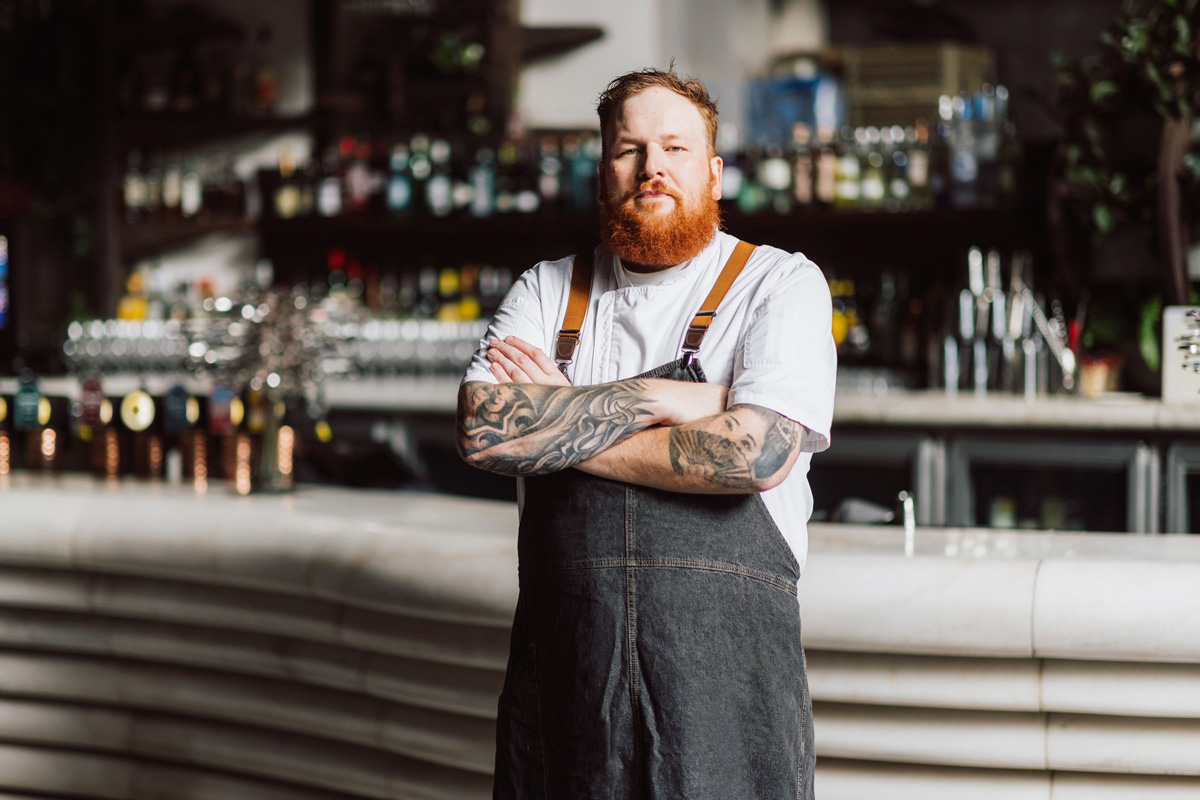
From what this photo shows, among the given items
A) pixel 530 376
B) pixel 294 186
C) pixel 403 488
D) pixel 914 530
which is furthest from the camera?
pixel 294 186

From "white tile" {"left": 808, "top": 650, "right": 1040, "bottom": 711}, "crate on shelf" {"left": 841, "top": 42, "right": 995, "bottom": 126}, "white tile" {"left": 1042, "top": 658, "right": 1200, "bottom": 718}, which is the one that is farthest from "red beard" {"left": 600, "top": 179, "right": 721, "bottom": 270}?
"crate on shelf" {"left": 841, "top": 42, "right": 995, "bottom": 126}

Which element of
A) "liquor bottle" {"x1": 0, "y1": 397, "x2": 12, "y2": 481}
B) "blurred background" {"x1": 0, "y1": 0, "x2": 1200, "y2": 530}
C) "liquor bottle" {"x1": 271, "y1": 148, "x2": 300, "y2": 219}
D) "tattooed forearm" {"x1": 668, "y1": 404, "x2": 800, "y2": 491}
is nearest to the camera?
"tattooed forearm" {"x1": 668, "y1": 404, "x2": 800, "y2": 491}

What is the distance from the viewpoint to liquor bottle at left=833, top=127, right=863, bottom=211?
4359 mm

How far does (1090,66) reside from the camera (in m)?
3.53

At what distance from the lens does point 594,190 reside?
4.61 m

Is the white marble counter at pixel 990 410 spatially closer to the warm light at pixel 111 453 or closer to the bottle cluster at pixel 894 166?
the warm light at pixel 111 453

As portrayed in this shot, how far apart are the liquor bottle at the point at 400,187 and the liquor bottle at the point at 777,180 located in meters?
1.47

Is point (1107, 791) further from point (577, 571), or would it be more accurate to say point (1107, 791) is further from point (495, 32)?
point (495, 32)

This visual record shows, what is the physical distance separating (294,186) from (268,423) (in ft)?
8.96

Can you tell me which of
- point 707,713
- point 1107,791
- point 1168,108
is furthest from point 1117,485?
point 707,713

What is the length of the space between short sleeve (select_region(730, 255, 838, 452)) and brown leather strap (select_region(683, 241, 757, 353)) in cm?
5

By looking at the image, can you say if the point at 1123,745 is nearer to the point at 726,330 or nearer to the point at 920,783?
the point at 920,783

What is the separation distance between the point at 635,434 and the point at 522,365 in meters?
0.19

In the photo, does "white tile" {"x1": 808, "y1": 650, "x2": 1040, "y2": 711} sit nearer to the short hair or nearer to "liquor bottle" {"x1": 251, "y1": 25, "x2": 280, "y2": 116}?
the short hair
